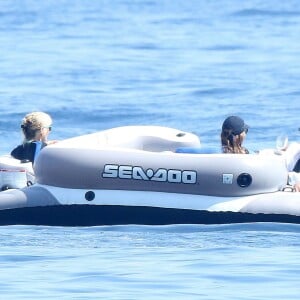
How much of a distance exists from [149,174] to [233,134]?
66 centimetres

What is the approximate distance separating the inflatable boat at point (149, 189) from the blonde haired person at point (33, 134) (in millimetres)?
324

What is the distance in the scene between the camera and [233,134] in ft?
33.0

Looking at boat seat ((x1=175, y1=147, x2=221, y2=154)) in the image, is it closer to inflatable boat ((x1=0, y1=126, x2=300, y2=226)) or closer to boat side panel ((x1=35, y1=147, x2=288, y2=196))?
inflatable boat ((x1=0, y1=126, x2=300, y2=226))

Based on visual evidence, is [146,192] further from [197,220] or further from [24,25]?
[24,25]

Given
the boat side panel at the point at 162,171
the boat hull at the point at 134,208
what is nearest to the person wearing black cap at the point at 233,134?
the boat side panel at the point at 162,171

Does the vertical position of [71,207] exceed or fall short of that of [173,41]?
it falls short

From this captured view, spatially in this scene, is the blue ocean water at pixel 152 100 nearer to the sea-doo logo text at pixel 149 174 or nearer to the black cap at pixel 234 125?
the sea-doo logo text at pixel 149 174

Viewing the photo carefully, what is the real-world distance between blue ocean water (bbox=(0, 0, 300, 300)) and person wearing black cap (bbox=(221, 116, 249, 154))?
622 millimetres

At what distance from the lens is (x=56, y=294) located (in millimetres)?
7941

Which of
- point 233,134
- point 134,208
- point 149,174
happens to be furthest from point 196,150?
point 134,208

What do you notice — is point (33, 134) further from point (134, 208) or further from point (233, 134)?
point (233, 134)

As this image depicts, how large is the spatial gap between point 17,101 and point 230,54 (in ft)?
23.8

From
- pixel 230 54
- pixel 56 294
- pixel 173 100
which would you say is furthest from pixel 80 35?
pixel 56 294

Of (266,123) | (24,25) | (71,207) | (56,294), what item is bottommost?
(56,294)
